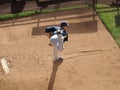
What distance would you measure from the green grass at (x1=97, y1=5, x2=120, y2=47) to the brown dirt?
275 mm

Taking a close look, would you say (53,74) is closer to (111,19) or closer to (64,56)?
(64,56)

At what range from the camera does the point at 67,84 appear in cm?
985

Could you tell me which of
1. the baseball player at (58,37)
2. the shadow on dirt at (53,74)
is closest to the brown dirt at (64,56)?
the shadow on dirt at (53,74)

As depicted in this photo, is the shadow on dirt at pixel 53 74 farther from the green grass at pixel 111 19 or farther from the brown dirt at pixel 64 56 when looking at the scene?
the green grass at pixel 111 19

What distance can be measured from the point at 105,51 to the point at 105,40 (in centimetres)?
79

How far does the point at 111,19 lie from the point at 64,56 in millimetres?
3618

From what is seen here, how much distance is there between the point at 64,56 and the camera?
447 inches

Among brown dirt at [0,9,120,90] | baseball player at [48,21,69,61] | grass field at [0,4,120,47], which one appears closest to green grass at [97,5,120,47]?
grass field at [0,4,120,47]

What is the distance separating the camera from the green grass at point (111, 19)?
41.1ft

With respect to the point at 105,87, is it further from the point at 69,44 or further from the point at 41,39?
the point at 41,39

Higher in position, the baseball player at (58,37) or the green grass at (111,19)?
the baseball player at (58,37)

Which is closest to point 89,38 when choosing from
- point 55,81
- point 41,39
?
point 41,39

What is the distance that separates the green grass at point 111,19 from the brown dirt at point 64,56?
0.27m

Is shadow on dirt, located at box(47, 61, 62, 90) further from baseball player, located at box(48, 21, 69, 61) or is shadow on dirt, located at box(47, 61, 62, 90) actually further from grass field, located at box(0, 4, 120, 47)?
grass field, located at box(0, 4, 120, 47)
